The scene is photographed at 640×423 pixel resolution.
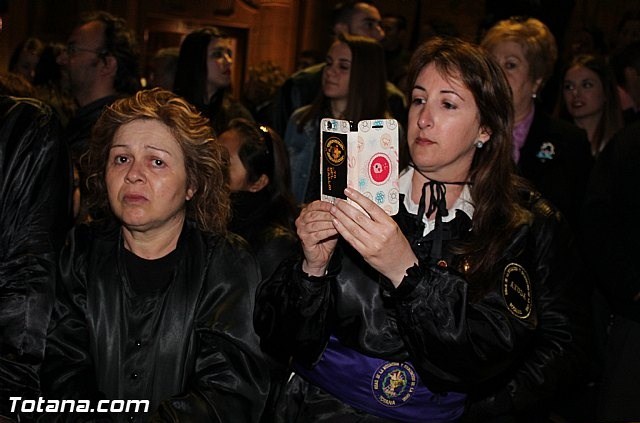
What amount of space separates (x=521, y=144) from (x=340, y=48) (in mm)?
1406

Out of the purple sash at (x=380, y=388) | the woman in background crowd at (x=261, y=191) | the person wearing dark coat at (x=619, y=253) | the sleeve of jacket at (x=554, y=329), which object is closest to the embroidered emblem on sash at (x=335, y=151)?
the purple sash at (x=380, y=388)

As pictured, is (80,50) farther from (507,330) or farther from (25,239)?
(507,330)

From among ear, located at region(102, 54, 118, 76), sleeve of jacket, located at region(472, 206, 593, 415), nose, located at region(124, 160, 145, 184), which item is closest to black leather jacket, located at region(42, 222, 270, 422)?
nose, located at region(124, 160, 145, 184)

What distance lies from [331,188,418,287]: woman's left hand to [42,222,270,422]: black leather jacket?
2.32ft

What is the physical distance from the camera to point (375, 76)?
5.32m

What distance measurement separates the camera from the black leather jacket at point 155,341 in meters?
3.00

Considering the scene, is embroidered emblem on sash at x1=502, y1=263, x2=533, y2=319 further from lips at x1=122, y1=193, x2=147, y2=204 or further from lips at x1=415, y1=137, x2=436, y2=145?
lips at x1=122, y1=193, x2=147, y2=204

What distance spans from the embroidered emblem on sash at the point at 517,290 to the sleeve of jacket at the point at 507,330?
0.02m

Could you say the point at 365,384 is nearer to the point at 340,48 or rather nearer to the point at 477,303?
the point at 477,303

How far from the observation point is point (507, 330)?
2729 mm

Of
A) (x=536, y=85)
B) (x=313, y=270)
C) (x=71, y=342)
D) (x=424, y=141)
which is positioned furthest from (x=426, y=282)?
(x=536, y=85)

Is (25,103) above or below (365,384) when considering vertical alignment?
above

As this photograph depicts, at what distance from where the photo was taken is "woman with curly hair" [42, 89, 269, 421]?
118 inches

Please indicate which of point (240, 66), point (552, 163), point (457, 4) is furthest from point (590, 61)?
point (240, 66)
